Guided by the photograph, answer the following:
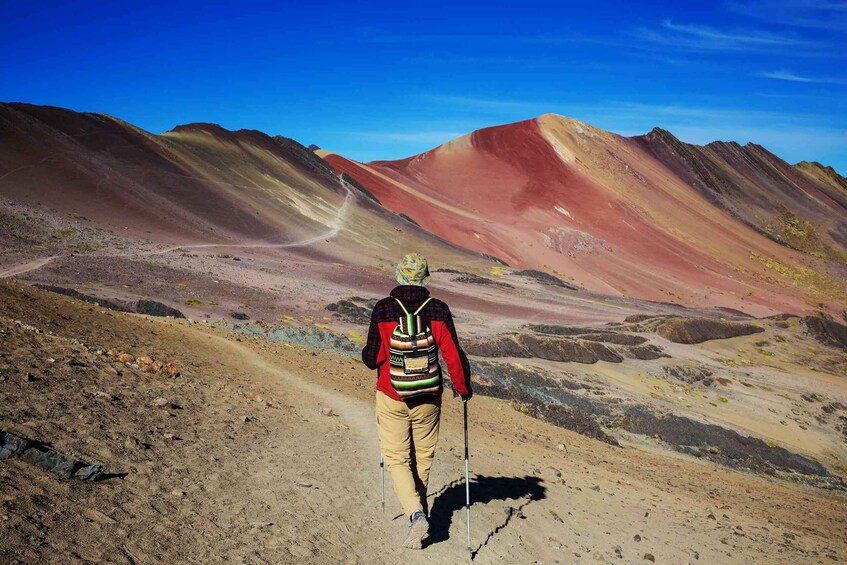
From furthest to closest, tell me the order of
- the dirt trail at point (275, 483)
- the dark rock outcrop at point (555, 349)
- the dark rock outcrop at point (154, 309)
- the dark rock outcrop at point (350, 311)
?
the dark rock outcrop at point (350, 311)
the dark rock outcrop at point (555, 349)
the dark rock outcrop at point (154, 309)
the dirt trail at point (275, 483)

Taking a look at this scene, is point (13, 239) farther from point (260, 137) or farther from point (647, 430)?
point (260, 137)

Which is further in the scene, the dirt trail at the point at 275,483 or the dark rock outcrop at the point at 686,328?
the dark rock outcrop at the point at 686,328

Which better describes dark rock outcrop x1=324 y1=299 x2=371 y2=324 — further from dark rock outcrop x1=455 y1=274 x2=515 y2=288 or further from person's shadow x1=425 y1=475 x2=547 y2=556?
person's shadow x1=425 y1=475 x2=547 y2=556

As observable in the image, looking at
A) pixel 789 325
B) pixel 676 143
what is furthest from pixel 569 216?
pixel 676 143

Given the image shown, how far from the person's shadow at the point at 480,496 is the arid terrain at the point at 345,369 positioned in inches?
1.6

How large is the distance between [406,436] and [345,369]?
24.4 feet

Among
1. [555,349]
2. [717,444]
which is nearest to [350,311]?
[555,349]

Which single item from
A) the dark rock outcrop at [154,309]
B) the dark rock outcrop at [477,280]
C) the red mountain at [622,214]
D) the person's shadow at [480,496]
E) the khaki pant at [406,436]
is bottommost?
the dark rock outcrop at [154,309]

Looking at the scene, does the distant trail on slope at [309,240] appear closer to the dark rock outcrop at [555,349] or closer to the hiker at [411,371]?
the dark rock outcrop at [555,349]

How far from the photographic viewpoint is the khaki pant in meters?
4.70

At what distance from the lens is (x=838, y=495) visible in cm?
1323

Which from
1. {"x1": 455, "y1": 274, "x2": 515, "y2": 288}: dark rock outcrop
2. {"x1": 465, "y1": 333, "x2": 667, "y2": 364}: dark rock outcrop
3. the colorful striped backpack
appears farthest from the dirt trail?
{"x1": 455, "y1": 274, "x2": 515, "y2": 288}: dark rock outcrop

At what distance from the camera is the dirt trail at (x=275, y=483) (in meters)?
4.14

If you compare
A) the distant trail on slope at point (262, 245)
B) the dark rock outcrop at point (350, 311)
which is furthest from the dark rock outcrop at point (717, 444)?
the distant trail on slope at point (262, 245)
